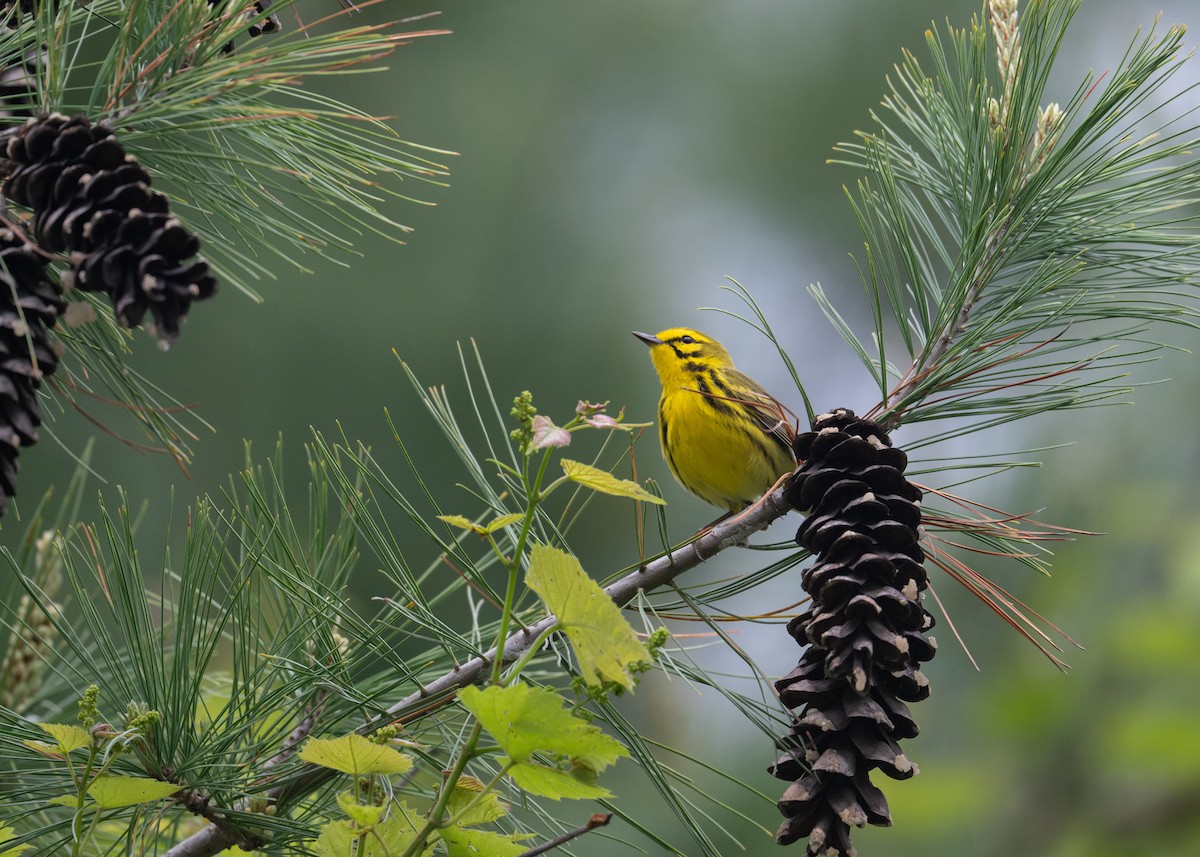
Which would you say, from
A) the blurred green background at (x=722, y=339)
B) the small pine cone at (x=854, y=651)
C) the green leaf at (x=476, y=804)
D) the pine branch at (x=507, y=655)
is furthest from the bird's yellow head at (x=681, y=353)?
the green leaf at (x=476, y=804)

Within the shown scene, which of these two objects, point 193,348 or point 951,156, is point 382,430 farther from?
point 951,156

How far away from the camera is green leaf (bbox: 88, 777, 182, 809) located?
2.80ft

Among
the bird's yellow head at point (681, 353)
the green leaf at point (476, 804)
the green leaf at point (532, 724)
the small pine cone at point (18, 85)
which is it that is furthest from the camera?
the bird's yellow head at point (681, 353)

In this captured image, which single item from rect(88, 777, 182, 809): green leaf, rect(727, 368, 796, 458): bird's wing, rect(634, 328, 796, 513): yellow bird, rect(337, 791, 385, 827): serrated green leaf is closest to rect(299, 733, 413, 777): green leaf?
rect(337, 791, 385, 827): serrated green leaf

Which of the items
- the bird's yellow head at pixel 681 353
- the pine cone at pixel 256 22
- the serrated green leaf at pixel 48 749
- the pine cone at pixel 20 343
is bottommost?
the serrated green leaf at pixel 48 749

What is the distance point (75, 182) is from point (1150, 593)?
3388 mm

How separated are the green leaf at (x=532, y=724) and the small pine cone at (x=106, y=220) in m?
0.32

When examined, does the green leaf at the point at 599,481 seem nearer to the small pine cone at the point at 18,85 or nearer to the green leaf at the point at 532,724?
the green leaf at the point at 532,724

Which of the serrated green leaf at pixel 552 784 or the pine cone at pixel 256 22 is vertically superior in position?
the pine cone at pixel 256 22

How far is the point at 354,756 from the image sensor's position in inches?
32.1

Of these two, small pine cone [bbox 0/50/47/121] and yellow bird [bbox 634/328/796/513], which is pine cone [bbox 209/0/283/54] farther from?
yellow bird [bbox 634/328/796/513]

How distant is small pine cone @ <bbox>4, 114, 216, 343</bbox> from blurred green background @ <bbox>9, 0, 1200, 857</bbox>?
159 cm

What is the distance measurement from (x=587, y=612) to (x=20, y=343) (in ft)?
1.46

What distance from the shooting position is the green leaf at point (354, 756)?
2.65 ft
